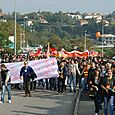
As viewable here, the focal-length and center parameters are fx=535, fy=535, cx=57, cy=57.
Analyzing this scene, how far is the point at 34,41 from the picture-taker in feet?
472

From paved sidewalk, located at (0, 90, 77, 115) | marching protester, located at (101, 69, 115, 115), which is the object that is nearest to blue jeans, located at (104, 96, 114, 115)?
marching protester, located at (101, 69, 115, 115)

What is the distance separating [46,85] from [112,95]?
37.6ft

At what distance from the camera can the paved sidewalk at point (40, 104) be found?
1570 cm

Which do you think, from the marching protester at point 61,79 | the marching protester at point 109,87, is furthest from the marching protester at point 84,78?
the marching protester at point 109,87

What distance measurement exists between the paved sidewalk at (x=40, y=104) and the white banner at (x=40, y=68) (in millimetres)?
925

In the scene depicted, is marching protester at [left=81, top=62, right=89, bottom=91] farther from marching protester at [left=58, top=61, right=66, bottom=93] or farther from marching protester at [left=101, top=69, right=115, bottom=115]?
marching protester at [left=101, top=69, right=115, bottom=115]

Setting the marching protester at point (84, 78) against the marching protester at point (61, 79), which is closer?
the marching protester at point (61, 79)

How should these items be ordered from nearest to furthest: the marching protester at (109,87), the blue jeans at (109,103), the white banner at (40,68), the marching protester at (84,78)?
1. the marching protester at (109,87)
2. the blue jeans at (109,103)
3. the marching protester at (84,78)
4. the white banner at (40,68)

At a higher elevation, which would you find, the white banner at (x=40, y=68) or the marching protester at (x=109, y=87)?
the marching protester at (x=109, y=87)

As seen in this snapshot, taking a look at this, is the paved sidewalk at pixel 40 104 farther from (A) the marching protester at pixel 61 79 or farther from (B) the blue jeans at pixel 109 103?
(B) the blue jeans at pixel 109 103

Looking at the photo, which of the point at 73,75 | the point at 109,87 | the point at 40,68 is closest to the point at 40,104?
the point at 109,87

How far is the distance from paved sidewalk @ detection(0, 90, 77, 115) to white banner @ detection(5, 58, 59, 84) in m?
0.93

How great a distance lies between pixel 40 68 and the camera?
23531mm

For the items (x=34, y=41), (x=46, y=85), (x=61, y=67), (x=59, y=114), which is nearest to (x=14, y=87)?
(x=46, y=85)
